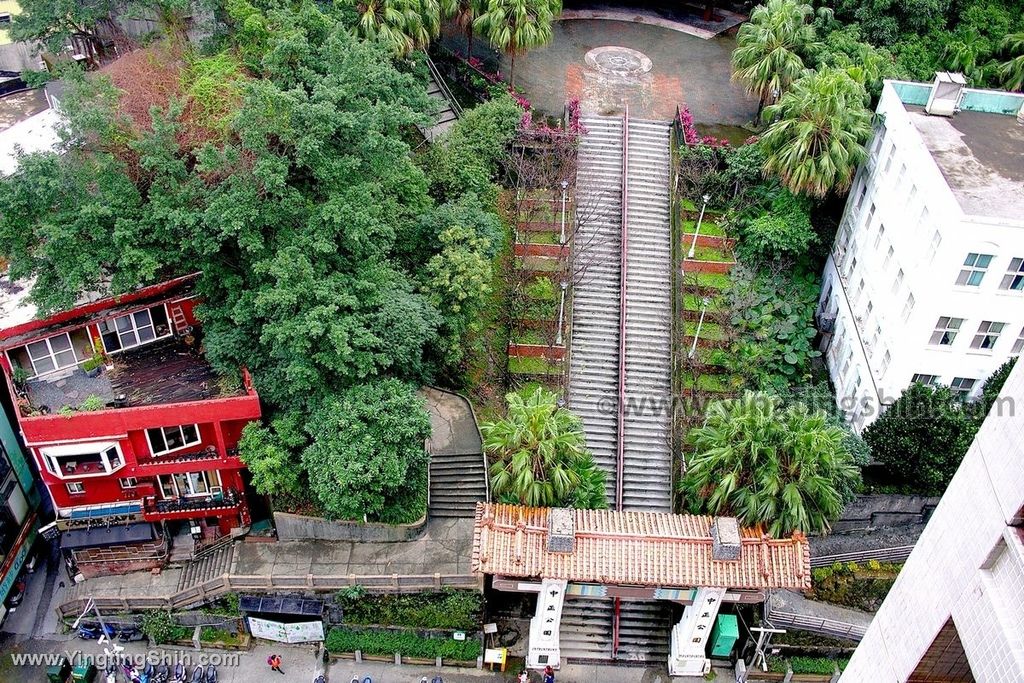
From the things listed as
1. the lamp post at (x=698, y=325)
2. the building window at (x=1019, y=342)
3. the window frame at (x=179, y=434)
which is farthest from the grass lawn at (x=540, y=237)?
the building window at (x=1019, y=342)

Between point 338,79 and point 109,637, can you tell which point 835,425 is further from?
→ point 109,637

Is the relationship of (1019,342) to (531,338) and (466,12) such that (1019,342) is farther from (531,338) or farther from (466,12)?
(466,12)

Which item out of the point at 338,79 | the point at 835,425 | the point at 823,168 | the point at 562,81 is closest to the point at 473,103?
the point at 562,81

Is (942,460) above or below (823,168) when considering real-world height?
below

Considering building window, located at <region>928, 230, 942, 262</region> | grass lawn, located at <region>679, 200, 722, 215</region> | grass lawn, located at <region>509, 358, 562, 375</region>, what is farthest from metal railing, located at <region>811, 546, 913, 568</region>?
grass lawn, located at <region>679, 200, 722, 215</region>

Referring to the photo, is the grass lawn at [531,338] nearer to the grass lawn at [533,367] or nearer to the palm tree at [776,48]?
the grass lawn at [533,367]

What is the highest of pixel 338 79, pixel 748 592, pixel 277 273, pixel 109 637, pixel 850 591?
pixel 338 79
